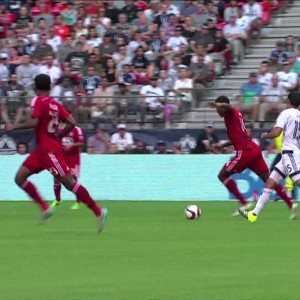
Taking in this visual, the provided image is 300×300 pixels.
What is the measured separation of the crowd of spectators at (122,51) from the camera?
1033 inches

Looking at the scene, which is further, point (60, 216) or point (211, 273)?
point (60, 216)

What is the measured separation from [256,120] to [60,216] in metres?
Answer: 6.78

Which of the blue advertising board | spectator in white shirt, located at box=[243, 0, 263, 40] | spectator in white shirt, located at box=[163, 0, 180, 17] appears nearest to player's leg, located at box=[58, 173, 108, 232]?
the blue advertising board

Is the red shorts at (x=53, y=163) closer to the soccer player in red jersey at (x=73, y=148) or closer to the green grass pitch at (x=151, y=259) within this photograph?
the green grass pitch at (x=151, y=259)

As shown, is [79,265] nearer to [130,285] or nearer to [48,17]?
[130,285]

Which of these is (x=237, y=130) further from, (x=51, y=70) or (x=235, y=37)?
(x=51, y=70)

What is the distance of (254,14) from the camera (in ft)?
97.0

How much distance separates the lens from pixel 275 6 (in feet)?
100

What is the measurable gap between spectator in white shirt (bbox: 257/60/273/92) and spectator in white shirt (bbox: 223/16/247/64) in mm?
2173

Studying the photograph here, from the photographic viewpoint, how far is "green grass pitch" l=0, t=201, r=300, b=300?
985 cm

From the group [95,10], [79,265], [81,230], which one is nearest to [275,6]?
[95,10]

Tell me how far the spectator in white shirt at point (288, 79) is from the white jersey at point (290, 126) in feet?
27.6

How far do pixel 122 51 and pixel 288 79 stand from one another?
4.87 m

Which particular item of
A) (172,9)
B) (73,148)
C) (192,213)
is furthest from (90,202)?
(172,9)
